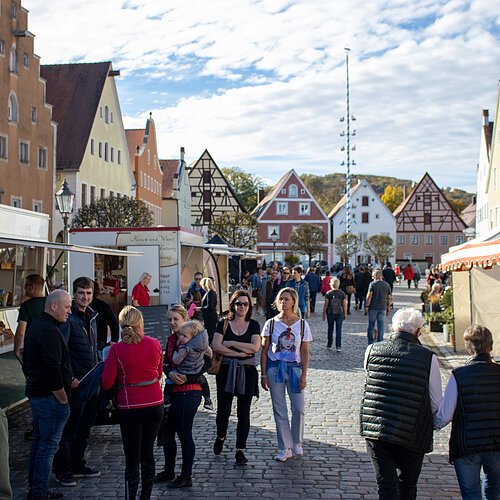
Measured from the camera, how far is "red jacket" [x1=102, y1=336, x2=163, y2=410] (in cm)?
577

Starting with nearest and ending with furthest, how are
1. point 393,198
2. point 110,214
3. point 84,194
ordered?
point 110,214
point 84,194
point 393,198

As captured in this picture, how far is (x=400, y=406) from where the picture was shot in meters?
4.86

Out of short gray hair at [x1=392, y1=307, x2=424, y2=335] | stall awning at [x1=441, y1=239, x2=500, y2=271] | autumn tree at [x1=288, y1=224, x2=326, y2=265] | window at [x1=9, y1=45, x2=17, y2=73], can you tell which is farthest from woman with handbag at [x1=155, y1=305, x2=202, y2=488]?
autumn tree at [x1=288, y1=224, x2=326, y2=265]

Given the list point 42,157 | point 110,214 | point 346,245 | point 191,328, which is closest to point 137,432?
point 191,328

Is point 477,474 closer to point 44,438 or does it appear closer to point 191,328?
point 191,328

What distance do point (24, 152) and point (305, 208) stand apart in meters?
46.7

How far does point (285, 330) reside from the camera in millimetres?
7551

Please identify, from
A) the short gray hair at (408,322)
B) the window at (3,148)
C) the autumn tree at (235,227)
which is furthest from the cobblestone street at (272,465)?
the autumn tree at (235,227)

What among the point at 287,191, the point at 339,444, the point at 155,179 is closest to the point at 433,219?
the point at 287,191

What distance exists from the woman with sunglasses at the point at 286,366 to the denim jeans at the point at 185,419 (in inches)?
39.8

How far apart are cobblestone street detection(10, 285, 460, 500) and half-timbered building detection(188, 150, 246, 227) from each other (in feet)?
201

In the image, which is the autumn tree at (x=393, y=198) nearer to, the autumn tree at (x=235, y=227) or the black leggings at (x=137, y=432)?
the autumn tree at (x=235, y=227)

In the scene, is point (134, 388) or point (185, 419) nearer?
point (134, 388)

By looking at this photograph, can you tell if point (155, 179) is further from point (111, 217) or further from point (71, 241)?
point (71, 241)
